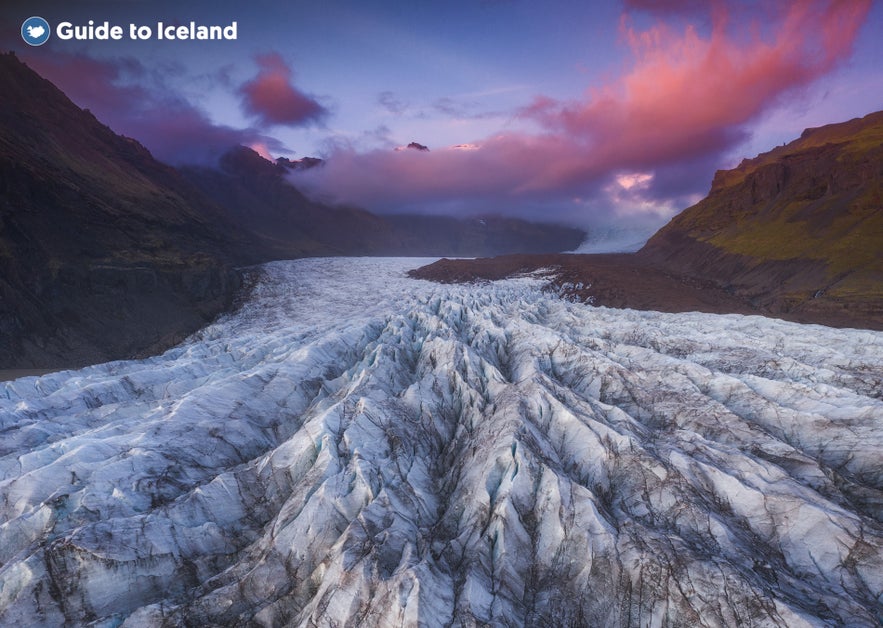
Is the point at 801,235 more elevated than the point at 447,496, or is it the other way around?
the point at 801,235

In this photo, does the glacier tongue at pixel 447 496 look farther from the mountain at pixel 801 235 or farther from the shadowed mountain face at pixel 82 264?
the mountain at pixel 801 235

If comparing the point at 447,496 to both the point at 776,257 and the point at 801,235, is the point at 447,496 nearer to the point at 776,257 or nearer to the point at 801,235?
the point at 776,257

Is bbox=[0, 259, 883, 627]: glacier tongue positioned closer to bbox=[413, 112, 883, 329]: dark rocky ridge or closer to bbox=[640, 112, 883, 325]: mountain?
bbox=[413, 112, 883, 329]: dark rocky ridge

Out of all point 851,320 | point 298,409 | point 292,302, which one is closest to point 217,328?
point 292,302

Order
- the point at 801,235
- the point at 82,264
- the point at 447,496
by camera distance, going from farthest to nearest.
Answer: the point at 801,235
the point at 82,264
the point at 447,496

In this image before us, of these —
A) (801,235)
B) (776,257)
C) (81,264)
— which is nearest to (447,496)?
(81,264)

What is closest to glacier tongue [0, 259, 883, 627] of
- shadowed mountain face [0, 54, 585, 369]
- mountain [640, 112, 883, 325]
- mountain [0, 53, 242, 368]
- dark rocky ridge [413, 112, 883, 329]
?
mountain [0, 53, 242, 368]

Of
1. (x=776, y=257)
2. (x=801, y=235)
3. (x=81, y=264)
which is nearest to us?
(x=81, y=264)
